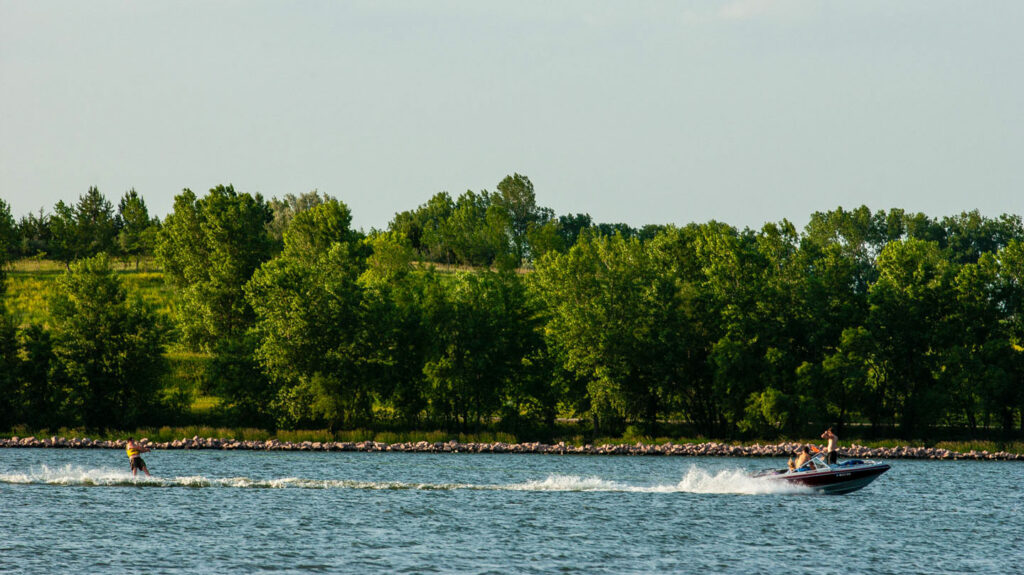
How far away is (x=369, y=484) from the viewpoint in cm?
5175

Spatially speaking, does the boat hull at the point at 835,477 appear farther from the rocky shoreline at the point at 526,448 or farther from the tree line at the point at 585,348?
the tree line at the point at 585,348

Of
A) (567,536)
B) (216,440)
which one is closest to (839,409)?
(216,440)

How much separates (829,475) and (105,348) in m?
60.6

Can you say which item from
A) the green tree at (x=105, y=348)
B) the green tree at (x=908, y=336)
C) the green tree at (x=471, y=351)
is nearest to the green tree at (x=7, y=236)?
the green tree at (x=105, y=348)

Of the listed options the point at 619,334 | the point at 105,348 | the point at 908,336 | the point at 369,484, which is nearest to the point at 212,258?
the point at 105,348

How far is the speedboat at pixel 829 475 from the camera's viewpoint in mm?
51062

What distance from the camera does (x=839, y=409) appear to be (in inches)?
3479

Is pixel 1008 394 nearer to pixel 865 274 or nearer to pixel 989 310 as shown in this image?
pixel 989 310

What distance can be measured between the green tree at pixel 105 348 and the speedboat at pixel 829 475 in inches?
2154

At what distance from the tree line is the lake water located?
21.8 m

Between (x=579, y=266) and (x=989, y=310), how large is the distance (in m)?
36.5

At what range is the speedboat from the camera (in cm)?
5106

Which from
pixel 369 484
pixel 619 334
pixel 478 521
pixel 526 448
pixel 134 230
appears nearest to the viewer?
pixel 478 521

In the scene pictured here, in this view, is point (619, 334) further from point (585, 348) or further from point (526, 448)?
point (526, 448)
